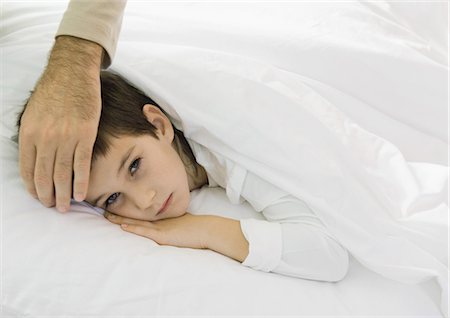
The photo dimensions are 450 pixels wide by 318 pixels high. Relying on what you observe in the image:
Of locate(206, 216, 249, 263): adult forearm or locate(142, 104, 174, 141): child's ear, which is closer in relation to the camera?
locate(206, 216, 249, 263): adult forearm

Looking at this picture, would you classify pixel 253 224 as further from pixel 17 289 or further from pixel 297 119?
pixel 17 289

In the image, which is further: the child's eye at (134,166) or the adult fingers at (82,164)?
the child's eye at (134,166)

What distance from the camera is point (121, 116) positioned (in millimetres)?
948

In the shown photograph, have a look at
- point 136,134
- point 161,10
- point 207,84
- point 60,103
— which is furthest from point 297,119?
point 161,10

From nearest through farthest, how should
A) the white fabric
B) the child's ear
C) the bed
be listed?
the bed → the white fabric → the child's ear

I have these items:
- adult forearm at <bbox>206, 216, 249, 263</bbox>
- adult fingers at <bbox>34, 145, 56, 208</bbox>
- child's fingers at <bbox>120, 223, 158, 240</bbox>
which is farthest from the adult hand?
adult forearm at <bbox>206, 216, 249, 263</bbox>

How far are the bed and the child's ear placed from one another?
0.32 ft

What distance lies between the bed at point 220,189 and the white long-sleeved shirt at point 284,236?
2cm

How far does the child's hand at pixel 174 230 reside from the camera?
2.93ft

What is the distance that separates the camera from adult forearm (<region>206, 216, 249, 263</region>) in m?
0.87

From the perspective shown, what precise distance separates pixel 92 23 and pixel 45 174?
0.27m

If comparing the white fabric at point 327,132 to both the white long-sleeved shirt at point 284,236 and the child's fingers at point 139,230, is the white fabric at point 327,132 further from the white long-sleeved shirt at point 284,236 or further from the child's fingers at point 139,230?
the child's fingers at point 139,230

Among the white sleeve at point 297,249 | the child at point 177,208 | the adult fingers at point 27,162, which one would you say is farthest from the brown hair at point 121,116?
the white sleeve at point 297,249

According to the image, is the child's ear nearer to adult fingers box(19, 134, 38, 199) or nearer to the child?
the child
